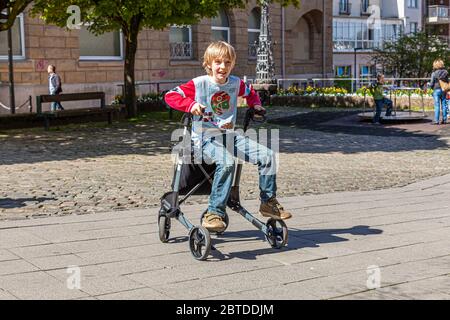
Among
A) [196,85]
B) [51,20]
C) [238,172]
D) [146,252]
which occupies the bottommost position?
[146,252]

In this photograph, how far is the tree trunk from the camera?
20.7 m

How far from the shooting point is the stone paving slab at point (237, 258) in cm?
467

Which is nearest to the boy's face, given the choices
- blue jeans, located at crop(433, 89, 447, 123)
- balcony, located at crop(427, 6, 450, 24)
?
blue jeans, located at crop(433, 89, 447, 123)

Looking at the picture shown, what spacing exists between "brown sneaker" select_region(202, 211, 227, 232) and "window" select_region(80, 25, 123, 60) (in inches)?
916

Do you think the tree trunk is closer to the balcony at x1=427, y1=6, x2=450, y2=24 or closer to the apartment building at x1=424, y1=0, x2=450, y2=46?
the apartment building at x1=424, y1=0, x2=450, y2=46

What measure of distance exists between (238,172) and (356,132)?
498 inches

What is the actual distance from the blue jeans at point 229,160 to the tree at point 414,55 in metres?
30.1

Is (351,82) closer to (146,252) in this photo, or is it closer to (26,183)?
(26,183)

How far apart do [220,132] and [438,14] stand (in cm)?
6227

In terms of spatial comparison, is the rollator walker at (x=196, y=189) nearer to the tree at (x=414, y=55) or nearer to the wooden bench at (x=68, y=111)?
the wooden bench at (x=68, y=111)

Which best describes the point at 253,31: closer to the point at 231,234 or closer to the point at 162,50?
the point at 162,50

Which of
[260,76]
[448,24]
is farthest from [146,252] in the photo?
[448,24]

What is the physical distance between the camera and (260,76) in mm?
29250

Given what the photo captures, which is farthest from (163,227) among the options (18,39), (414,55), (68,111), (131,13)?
(414,55)
